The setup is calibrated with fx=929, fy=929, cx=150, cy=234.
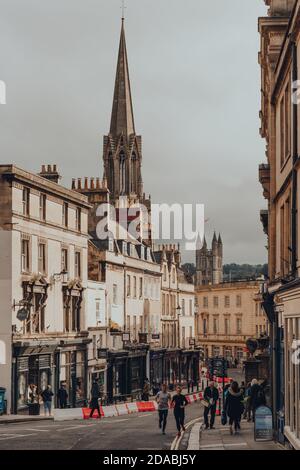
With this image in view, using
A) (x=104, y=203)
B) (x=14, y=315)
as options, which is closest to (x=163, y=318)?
(x=104, y=203)

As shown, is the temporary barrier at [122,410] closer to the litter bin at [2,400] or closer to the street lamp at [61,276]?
the litter bin at [2,400]

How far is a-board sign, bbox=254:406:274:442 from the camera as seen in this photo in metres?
22.7

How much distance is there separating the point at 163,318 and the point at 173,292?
213 inches

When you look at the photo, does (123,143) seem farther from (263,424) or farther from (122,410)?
(263,424)

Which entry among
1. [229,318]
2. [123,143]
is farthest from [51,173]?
[229,318]

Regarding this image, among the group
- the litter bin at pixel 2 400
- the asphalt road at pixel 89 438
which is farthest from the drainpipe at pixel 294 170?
the litter bin at pixel 2 400

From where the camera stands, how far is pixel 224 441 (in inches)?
941

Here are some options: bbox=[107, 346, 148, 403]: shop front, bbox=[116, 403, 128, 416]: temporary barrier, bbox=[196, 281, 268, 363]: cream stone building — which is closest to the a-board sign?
bbox=[116, 403, 128, 416]: temporary barrier

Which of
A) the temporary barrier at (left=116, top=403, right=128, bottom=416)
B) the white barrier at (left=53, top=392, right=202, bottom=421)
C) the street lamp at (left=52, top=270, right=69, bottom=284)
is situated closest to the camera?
the white barrier at (left=53, top=392, right=202, bottom=421)

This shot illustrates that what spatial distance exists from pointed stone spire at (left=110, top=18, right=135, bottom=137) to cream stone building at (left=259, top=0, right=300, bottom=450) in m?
86.4

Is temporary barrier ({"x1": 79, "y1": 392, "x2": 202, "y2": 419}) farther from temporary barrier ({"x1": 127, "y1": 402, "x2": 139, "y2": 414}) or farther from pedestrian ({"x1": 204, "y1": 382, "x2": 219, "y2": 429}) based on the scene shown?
pedestrian ({"x1": 204, "y1": 382, "x2": 219, "y2": 429})

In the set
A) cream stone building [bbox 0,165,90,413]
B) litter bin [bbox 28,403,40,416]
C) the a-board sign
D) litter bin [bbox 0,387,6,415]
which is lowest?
litter bin [bbox 28,403,40,416]

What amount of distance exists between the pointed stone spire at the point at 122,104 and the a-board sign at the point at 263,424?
315 ft

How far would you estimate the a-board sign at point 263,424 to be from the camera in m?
22.7
